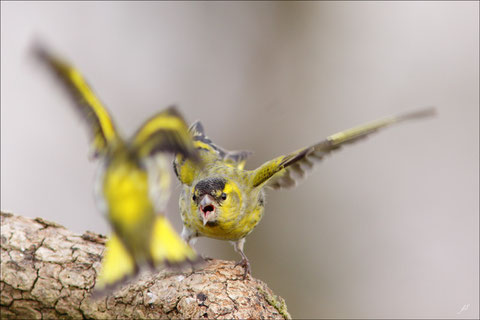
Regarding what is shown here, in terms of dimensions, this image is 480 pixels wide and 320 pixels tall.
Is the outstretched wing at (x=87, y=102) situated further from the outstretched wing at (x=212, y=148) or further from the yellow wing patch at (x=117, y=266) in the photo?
the outstretched wing at (x=212, y=148)

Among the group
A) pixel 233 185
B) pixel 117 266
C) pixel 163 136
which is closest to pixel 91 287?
pixel 117 266

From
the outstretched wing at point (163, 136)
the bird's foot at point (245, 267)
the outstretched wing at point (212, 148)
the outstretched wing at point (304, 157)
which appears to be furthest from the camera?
the outstretched wing at point (212, 148)

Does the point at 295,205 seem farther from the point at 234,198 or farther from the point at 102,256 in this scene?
the point at 102,256

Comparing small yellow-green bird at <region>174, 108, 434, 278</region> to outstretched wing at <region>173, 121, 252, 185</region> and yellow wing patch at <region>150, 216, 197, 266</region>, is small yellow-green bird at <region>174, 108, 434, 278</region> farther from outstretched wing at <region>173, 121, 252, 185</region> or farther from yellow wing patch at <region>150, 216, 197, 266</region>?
yellow wing patch at <region>150, 216, 197, 266</region>

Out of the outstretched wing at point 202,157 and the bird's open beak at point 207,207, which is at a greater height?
the outstretched wing at point 202,157

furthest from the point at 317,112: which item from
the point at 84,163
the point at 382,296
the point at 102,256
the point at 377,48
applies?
the point at 102,256

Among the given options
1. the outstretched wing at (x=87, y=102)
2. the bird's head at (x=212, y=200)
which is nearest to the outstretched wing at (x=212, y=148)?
the bird's head at (x=212, y=200)

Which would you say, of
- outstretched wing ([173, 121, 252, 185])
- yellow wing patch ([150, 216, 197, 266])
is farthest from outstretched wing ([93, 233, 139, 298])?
outstretched wing ([173, 121, 252, 185])

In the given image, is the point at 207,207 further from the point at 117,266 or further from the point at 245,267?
the point at 117,266
